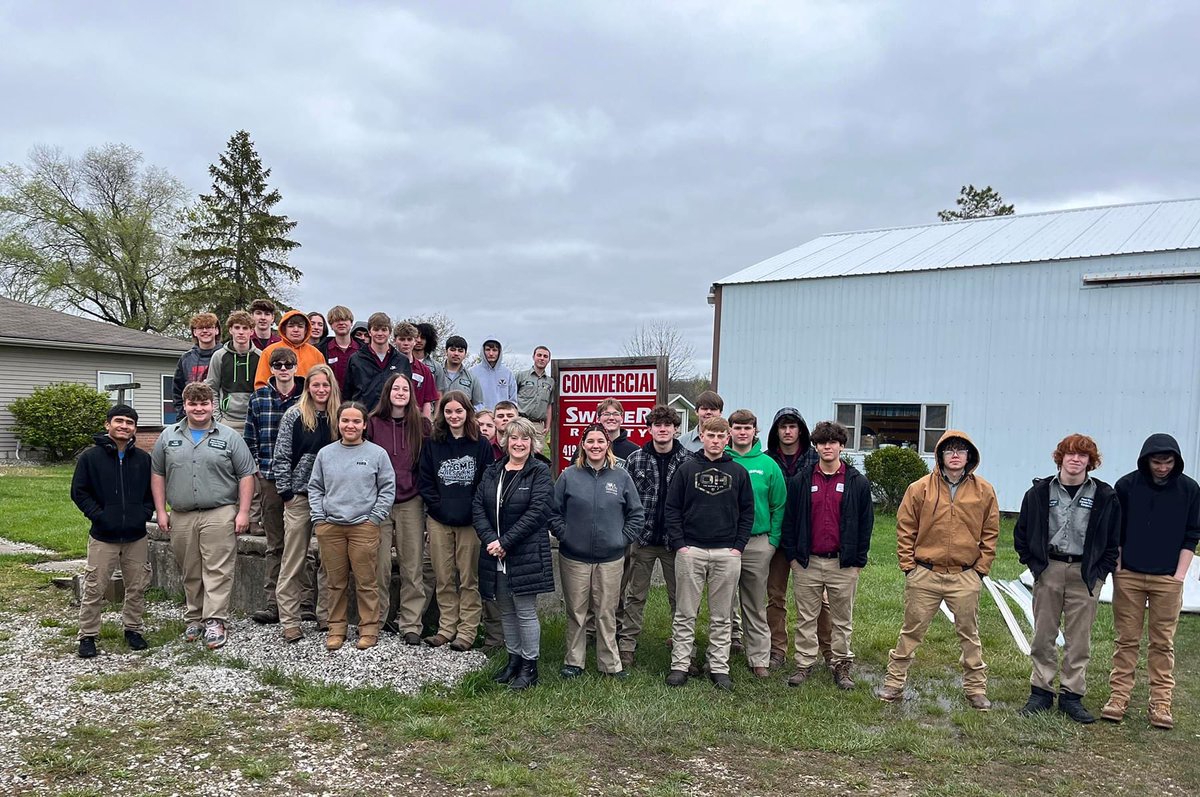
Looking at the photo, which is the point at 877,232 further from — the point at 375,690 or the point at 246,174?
the point at 246,174

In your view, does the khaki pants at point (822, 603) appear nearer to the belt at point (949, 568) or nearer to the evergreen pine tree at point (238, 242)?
the belt at point (949, 568)

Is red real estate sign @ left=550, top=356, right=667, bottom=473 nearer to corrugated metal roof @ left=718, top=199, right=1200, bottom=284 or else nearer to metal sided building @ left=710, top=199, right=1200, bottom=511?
metal sided building @ left=710, top=199, right=1200, bottom=511

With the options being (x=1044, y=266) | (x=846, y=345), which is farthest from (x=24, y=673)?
(x=1044, y=266)

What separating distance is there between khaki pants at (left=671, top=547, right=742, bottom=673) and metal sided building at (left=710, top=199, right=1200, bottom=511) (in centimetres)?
1086

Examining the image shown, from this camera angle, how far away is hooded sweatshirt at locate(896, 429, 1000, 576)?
5188 millimetres

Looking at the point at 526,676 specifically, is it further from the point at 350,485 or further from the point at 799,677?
the point at 799,677

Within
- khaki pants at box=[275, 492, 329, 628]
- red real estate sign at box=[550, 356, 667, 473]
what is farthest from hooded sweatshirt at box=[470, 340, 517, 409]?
khaki pants at box=[275, 492, 329, 628]

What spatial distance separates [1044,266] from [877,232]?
575cm

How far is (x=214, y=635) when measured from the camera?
5812 millimetres

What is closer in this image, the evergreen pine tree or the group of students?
the group of students

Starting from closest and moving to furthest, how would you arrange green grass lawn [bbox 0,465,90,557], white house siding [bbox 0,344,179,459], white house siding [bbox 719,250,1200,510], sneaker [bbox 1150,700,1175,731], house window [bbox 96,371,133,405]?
sneaker [bbox 1150,700,1175,731] < green grass lawn [bbox 0,465,90,557] < white house siding [bbox 719,250,1200,510] < white house siding [bbox 0,344,179,459] < house window [bbox 96,371,133,405]

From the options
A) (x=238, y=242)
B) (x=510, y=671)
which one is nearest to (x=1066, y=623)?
(x=510, y=671)

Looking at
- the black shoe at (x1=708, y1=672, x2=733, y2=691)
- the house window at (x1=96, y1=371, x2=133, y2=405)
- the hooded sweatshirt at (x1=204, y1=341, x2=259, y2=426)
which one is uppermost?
the house window at (x1=96, y1=371, x2=133, y2=405)

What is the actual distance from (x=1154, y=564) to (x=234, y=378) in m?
6.76
